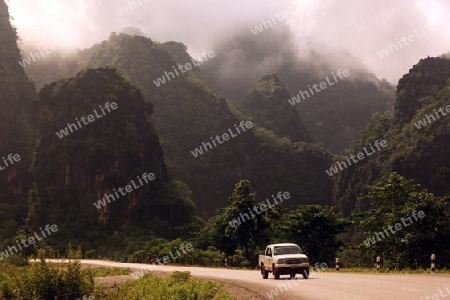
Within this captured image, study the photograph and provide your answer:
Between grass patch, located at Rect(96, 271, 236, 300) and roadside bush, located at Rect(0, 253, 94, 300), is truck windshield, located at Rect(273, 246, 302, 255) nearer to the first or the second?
grass patch, located at Rect(96, 271, 236, 300)

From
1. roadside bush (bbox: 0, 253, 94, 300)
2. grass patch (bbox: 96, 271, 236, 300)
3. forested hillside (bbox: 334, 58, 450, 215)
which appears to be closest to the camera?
roadside bush (bbox: 0, 253, 94, 300)

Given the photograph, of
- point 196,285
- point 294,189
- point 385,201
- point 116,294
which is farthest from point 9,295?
point 294,189

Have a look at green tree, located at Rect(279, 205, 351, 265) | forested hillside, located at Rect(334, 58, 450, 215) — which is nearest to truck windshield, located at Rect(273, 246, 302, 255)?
green tree, located at Rect(279, 205, 351, 265)

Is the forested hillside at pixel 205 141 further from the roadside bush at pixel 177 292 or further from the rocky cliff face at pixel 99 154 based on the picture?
the roadside bush at pixel 177 292

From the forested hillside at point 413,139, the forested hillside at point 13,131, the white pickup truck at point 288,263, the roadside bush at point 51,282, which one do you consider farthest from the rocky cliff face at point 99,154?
the roadside bush at point 51,282

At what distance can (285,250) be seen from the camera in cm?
2348

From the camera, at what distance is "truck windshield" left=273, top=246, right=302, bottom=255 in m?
23.3

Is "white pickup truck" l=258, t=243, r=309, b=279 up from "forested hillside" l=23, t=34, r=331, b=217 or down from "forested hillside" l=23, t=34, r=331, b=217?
down

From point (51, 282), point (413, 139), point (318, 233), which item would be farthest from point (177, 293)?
point (413, 139)

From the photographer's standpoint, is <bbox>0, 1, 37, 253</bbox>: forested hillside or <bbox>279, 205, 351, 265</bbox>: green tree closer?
<bbox>279, 205, 351, 265</bbox>: green tree

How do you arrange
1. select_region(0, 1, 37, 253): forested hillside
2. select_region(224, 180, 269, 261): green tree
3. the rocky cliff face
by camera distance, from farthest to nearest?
1. select_region(0, 1, 37, 253): forested hillside
2. the rocky cliff face
3. select_region(224, 180, 269, 261): green tree

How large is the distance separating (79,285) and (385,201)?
29823mm

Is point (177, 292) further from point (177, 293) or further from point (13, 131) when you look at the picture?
point (13, 131)

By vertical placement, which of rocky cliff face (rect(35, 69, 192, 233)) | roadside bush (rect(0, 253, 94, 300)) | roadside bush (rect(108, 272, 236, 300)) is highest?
rocky cliff face (rect(35, 69, 192, 233))
